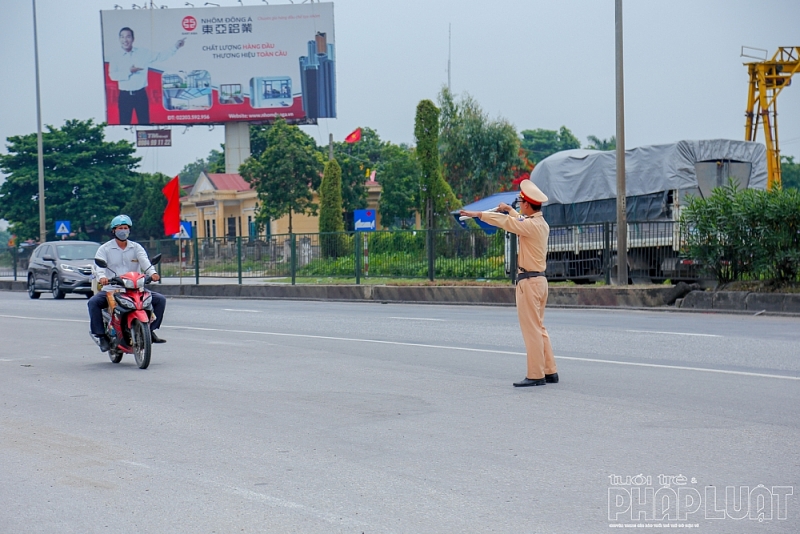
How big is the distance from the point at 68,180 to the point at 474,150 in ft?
96.9

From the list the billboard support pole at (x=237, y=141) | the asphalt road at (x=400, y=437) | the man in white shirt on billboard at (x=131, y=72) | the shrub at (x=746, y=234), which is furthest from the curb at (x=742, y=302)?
the man in white shirt on billboard at (x=131, y=72)

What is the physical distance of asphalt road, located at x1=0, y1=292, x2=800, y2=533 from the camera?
4957mm

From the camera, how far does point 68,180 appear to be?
6856 centimetres

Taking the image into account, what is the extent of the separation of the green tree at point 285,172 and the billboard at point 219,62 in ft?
18.4

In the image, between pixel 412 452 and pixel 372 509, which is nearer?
pixel 372 509

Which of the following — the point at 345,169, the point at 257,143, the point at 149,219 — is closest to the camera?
the point at 345,169

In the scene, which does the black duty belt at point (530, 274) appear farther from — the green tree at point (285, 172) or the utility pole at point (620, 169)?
the green tree at point (285, 172)

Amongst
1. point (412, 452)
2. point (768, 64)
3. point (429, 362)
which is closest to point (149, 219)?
point (768, 64)

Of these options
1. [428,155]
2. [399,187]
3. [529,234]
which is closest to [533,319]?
[529,234]

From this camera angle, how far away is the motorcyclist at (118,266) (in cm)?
1114

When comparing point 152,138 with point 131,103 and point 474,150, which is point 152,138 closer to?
point 131,103

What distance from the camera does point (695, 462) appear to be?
19.3 feet

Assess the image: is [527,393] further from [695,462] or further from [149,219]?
[149,219]

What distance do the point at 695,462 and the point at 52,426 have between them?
4.64 metres
